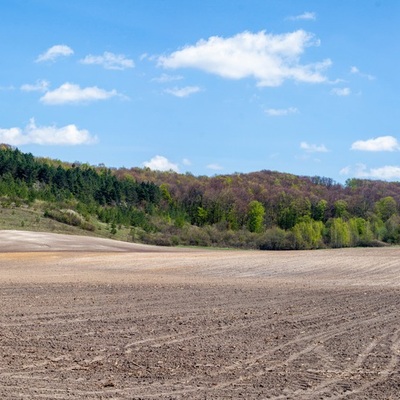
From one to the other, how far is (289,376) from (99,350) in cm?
395

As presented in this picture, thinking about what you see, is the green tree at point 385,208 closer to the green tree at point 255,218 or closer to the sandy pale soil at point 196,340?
the green tree at point 255,218

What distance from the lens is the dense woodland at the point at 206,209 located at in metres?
99.4

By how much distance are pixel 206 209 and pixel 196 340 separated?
411 feet

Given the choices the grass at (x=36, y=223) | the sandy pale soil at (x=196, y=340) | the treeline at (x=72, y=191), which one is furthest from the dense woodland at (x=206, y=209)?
the sandy pale soil at (x=196, y=340)

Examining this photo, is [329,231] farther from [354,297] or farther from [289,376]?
[289,376]

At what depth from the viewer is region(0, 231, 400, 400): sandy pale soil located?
1042 centimetres

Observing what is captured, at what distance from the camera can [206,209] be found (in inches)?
5497

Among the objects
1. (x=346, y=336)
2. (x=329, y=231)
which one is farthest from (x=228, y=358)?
(x=329, y=231)

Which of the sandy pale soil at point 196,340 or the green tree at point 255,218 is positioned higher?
the green tree at point 255,218

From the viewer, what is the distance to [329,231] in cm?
11600

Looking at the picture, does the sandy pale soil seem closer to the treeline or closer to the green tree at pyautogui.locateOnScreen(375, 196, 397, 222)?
the treeline

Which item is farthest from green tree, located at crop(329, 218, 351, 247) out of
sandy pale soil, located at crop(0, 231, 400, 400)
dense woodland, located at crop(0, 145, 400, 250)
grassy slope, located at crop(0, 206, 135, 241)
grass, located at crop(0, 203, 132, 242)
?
sandy pale soil, located at crop(0, 231, 400, 400)

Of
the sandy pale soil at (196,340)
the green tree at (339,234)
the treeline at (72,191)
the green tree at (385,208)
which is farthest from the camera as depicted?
the green tree at (385,208)

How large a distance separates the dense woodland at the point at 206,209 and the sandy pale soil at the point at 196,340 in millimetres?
65776
